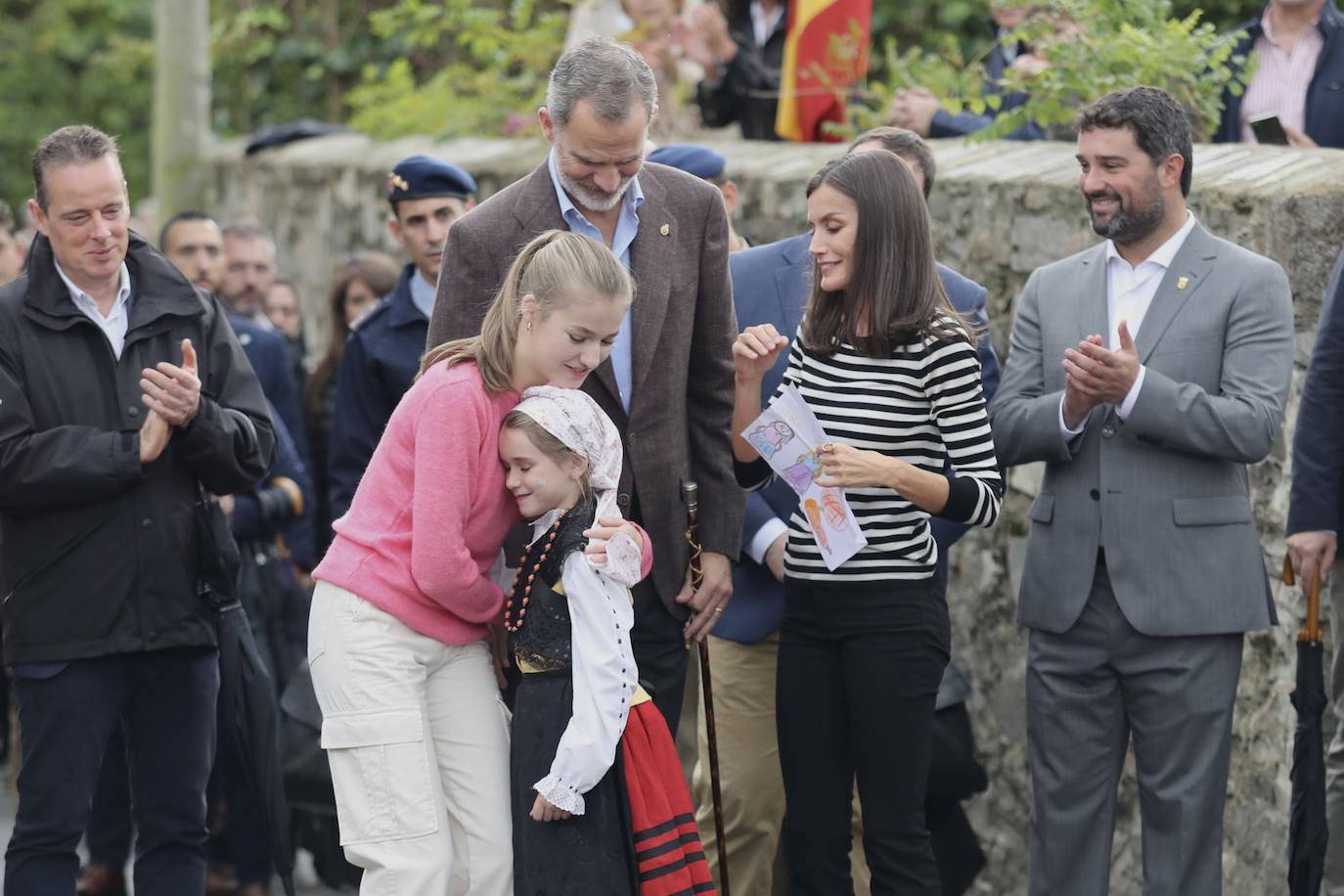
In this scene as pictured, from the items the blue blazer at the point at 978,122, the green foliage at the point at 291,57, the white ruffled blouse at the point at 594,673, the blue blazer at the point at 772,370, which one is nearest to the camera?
the white ruffled blouse at the point at 594,673

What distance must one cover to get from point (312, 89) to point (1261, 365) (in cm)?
1299

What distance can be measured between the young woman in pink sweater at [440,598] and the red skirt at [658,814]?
306mm

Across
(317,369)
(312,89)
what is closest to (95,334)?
(317,369)

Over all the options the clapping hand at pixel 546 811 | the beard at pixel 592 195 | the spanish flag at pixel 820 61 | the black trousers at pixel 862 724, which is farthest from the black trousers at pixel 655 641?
the spanish flag at pixel 820 61

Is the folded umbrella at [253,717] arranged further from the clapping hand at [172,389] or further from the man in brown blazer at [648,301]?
the man in brown blazer at [648,301]

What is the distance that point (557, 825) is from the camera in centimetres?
441

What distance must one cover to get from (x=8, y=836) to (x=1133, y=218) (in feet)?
16.0

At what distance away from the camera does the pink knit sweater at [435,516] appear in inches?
174

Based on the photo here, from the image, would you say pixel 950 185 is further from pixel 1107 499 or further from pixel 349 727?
pixel 349 727

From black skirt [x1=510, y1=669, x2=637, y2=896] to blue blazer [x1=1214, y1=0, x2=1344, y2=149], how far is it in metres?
3.76

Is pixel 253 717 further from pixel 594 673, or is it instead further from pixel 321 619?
pixel 594 673

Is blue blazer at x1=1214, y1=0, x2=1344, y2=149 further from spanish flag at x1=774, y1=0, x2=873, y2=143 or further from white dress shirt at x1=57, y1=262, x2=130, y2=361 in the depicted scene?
white dress shirt at x1=57, y1=262, x2=130, y2=361

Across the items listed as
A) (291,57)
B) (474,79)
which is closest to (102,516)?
(474,79)

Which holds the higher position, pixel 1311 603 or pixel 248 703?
pixel 1311 603
